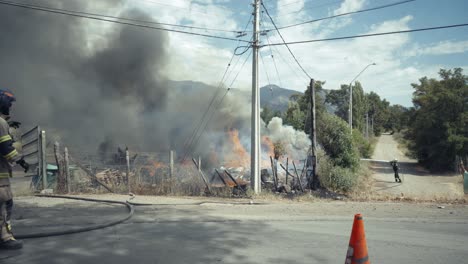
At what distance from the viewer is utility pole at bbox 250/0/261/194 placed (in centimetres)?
1137

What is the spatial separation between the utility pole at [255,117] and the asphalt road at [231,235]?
2745 millimetres

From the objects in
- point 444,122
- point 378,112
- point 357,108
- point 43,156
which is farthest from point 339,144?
point 378,112

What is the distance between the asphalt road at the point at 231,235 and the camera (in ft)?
13.8

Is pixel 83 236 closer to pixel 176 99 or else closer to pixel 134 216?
pixel 134 216

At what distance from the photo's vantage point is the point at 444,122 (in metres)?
24.6

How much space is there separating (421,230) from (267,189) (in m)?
6.35

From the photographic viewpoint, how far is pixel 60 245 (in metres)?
4.50

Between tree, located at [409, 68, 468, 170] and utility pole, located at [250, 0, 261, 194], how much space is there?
60.3 ft

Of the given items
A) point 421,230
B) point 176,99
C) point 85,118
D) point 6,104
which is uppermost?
point 176,99

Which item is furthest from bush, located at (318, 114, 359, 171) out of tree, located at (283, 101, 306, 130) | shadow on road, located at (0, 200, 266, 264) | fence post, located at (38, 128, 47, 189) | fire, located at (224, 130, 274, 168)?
tree, located at (283, 101, 306, 130)

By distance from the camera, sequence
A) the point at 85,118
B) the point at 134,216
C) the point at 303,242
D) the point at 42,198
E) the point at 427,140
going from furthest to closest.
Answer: the point at 427,140 → the point at 85,118 → the point at 42,198 → the point at 134,216 → the point at 303,242

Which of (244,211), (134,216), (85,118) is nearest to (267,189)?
(244,211)

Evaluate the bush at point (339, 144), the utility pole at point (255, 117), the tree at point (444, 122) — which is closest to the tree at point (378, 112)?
the tree at point (444, 122)

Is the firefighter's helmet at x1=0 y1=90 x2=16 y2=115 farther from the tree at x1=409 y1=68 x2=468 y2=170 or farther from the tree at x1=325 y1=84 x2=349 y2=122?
the tree at x1=325 y1=84 x2=349 y2=122
